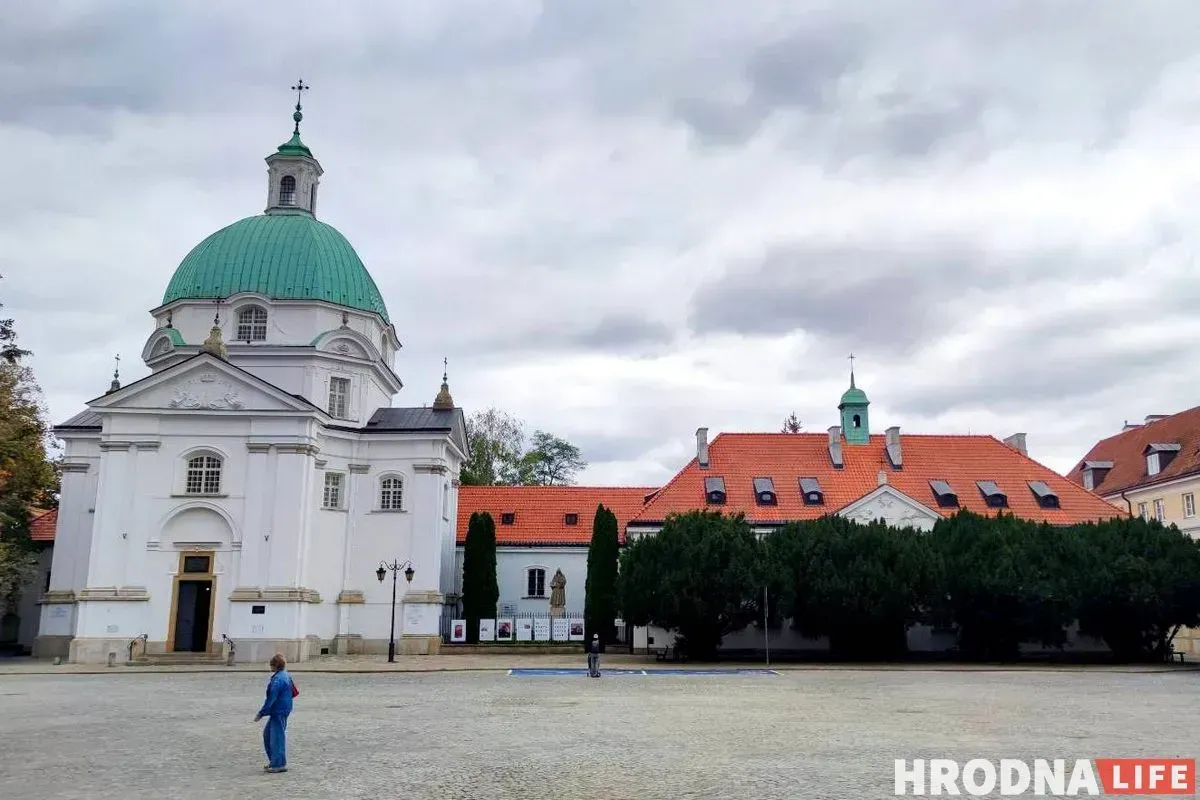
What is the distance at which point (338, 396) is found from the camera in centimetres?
4391

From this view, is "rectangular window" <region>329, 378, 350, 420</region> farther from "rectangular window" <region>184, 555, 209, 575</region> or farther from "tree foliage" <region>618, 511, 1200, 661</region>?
"tree foliage" <region>618, 511, 1200, 661</region>

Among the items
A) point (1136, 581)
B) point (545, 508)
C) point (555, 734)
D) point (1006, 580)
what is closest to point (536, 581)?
point (545, 508)

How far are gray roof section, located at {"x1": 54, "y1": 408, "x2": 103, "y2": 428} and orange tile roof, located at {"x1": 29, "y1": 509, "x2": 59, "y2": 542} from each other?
604 cm

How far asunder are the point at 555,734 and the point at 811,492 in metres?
31.6

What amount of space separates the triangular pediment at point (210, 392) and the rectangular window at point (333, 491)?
13.4 feet

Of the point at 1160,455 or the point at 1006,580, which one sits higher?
the point at 1160,455

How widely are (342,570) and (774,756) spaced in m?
30.7

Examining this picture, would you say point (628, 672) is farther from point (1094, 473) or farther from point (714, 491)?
point (1094, 473)

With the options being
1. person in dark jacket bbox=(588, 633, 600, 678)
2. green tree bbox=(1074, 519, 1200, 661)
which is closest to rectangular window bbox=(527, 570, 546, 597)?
person in dark jacket bbox=(588, 633, 600, 678)

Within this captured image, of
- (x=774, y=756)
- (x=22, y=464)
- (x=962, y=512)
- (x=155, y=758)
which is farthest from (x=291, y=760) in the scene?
(x=22, y=464)

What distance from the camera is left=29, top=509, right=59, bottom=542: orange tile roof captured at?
1848 inches

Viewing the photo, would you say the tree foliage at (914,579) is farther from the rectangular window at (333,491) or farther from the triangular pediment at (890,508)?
the rectangular window at (333,491)

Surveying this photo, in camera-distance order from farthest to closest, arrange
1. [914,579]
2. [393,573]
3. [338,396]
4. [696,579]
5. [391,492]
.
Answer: [338,396] < [391,492] < [393,573] < [914,579] < [696,579]

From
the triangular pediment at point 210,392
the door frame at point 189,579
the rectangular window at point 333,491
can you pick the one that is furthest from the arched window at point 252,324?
the door frame at point 189,579
